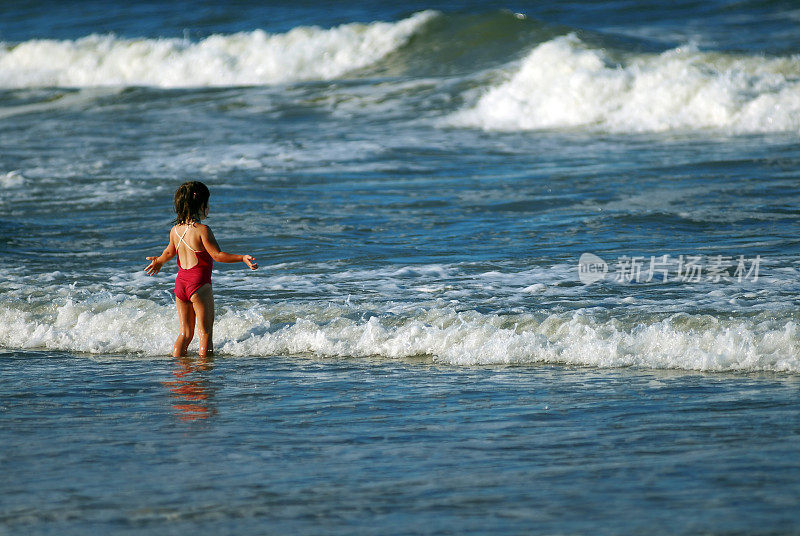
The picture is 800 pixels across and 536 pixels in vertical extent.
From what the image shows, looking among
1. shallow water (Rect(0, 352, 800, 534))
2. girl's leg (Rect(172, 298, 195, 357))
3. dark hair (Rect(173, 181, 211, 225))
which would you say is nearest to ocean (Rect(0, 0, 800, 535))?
shallow water (Rect(0, 352, 800, 534))

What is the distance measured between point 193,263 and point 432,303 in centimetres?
173

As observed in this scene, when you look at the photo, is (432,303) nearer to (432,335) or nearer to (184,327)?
(432,335)

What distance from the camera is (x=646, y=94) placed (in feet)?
56.0

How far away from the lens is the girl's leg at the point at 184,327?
670 cm

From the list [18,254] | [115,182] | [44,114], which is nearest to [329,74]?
[44,114]

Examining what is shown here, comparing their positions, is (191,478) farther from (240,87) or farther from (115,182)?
(240,87)

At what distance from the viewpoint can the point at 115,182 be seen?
13.2 meters

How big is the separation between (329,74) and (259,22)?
14.3 ft

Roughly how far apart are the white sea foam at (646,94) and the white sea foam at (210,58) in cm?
529
